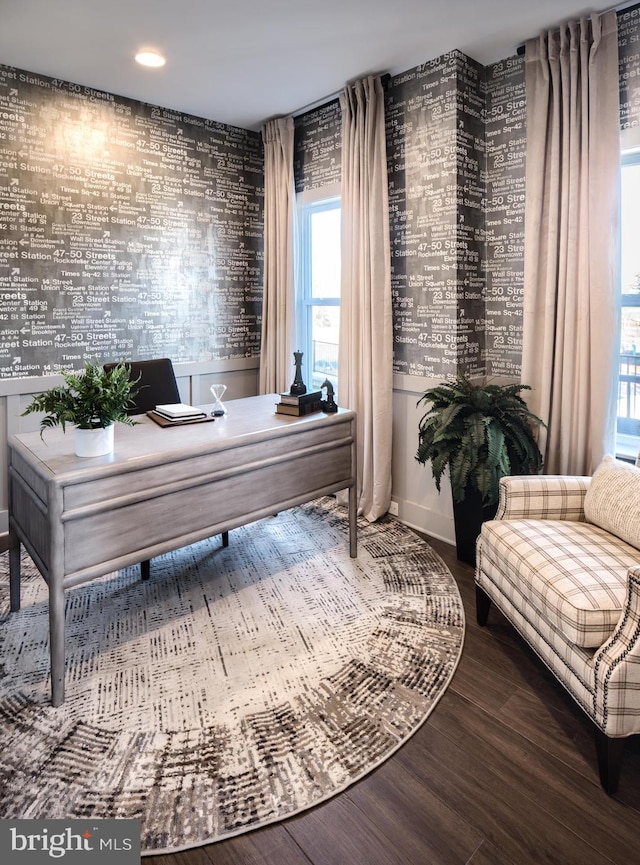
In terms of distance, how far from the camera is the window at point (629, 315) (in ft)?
8.93

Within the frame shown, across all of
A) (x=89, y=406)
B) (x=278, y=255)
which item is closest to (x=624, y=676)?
(x=89, y=406)

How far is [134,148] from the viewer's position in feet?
11.8

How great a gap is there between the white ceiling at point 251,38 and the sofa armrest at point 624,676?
8.37ft

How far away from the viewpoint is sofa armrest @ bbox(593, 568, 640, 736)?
1.50m

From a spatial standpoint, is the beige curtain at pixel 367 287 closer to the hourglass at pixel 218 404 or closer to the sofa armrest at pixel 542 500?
the hourglass at pixel 218 404

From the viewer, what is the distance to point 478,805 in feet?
5.01

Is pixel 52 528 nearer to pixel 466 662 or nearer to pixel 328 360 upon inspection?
pixel 466 662

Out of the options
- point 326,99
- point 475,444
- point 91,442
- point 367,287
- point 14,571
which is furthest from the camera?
point 326,99

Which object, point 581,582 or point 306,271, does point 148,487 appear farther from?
point 306,271

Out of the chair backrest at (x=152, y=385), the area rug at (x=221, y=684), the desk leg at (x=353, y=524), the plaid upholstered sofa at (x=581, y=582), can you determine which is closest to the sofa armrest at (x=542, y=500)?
the plaid upholstered sofa at (x=581, y=582)

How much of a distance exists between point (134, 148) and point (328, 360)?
189 centimetres

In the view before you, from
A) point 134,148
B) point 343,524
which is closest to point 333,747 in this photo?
point 343,524

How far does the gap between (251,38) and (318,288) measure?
1.68 metres

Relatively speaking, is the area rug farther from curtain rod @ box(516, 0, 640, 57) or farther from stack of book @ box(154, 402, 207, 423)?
curtain rod @ box(516, 0, 640, 57)
